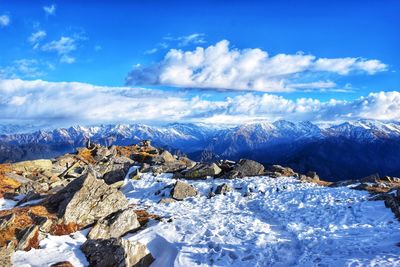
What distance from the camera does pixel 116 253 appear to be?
66.0ft

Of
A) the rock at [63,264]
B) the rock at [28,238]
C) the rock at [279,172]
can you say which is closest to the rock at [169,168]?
the rock at [279,172]

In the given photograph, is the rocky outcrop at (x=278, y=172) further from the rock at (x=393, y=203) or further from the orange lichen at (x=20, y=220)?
the orange lichen at (x=20, y=220)

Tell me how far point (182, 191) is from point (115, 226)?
474 inches

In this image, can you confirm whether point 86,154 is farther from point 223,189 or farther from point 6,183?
point 223,189

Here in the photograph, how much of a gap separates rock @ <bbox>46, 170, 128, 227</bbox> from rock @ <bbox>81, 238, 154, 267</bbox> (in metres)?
5.11

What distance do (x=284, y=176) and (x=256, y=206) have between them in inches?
525

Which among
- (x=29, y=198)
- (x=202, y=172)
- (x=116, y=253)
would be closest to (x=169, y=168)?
(x=202, y=172)

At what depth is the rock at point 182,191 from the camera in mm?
35969

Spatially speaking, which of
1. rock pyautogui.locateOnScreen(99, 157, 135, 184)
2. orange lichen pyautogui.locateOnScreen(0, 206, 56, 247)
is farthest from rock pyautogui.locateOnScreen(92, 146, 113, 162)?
orange lichen pyautogui.locateOnScreen(0, 206, 56, 247)

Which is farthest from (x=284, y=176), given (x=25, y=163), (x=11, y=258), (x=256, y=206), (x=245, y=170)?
(x=25, y=163)

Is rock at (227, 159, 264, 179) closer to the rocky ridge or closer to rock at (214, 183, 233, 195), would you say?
the rocky ridge

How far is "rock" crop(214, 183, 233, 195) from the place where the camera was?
3716 centimetres

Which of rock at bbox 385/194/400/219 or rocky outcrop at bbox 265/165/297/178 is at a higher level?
rock at bbox 385/194/400/219

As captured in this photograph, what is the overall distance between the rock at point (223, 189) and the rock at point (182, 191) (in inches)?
89.8
